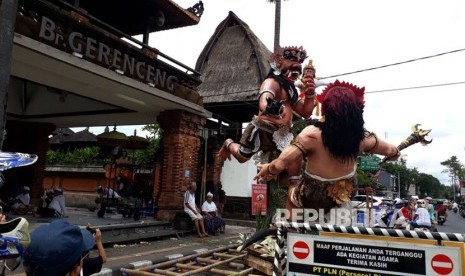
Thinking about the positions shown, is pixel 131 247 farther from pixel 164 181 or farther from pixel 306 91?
pixel 306 91

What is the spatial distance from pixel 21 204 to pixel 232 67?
9.01m

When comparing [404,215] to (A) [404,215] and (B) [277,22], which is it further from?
(B) [277,22]

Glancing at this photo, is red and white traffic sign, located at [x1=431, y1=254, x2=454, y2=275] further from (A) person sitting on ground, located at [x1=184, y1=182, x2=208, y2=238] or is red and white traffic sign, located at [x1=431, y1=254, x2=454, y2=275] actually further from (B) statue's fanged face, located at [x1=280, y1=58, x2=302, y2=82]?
(A) person sitting on ground, located at [x1=184, y1=182, x2=208, y2=238]

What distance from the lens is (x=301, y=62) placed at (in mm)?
4348

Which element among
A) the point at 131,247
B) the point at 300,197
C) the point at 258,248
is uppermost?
the point at 300,197

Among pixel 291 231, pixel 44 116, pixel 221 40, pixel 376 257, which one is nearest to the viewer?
pixel 376 257

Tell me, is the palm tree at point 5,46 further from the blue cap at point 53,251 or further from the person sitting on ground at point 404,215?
the person sitting on ground at point 404,215

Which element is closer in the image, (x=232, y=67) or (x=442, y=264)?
(x=442, y=264)

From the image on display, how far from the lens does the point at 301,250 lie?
2682 millimetres

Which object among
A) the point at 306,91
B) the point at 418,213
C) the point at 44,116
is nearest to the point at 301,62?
the point at 306,91

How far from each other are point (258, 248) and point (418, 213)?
7.55 meters

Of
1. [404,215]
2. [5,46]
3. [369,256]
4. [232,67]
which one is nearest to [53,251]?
[369,256]

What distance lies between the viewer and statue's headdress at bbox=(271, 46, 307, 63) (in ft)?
14.2

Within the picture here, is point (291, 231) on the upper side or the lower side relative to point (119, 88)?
lower
